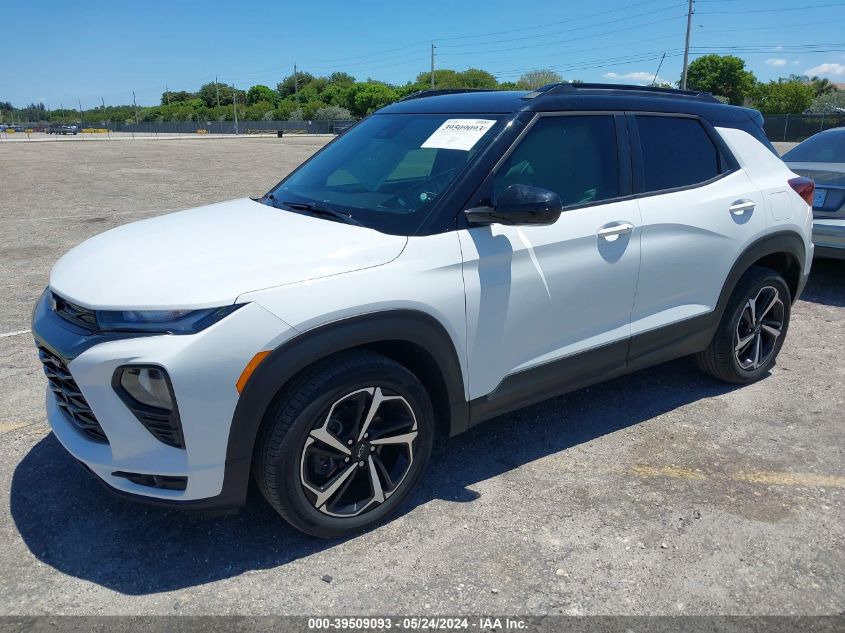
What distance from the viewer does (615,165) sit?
356 centimetres

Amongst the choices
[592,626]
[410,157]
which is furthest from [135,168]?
[592,626]

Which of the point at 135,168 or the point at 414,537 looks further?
the point at 135,168

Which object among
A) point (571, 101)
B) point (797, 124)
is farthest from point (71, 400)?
point (797, 124)

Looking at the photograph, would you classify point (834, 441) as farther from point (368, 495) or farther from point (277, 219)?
point (277, 219)

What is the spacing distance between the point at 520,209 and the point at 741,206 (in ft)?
6.28

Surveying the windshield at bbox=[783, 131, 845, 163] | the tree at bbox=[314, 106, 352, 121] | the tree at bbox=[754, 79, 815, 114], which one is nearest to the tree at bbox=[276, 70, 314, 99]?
the tree at bbox=[314, 106, 352, 121]

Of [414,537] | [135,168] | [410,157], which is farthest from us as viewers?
[135,168]

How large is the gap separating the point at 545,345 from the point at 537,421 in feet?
2.86

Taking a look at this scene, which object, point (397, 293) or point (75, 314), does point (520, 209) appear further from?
point (75, 314)

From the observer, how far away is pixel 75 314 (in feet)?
8.63

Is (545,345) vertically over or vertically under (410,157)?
under

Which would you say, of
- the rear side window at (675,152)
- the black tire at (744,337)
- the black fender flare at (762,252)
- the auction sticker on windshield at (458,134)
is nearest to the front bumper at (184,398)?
the auction sticker on windshield at (458,134)

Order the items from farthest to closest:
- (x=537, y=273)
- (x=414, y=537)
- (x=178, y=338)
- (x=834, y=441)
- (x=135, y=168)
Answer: (x=135, y=168) < (x=834, y=441) < (x=537, y=273) < (x=414, y=537) < (x=178, y=338)

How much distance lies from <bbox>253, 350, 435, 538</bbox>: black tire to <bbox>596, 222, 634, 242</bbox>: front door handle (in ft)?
4.11
